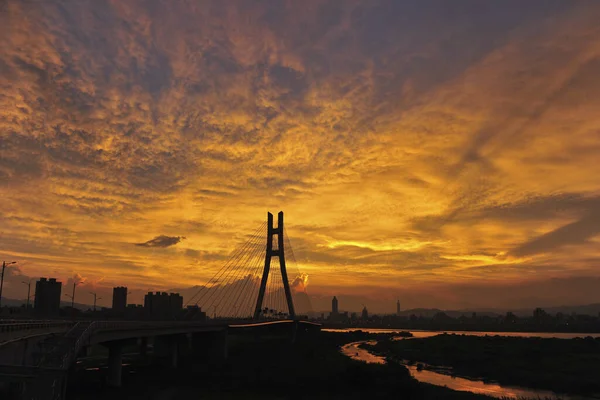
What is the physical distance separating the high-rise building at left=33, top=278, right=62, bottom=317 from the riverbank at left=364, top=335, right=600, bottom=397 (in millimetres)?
91255

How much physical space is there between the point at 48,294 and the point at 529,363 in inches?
4853

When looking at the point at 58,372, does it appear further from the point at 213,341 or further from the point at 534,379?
the point at 213,341

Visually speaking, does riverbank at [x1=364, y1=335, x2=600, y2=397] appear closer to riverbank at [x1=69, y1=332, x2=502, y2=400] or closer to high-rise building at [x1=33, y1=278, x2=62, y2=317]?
riverbank at [x1=69, y1=332, x2=502, y2=400]

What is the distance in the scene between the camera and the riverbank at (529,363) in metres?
61.7

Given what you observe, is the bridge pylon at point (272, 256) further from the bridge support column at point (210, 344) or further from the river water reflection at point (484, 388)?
the river water reflection at point (484, 388)

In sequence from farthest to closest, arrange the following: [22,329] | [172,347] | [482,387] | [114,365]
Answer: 1. [172,347]
2. [482,387]
3. [114,365]
4. [22,329]

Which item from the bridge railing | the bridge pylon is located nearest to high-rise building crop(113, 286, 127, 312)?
the bridge pylon

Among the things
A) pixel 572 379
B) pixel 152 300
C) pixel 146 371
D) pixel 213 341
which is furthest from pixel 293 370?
pixel 152 300

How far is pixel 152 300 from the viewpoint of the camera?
192 m

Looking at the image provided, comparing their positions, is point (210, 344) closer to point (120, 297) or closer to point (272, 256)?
point (272, 256)

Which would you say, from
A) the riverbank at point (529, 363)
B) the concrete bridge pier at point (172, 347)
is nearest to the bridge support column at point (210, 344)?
the concrete bridge pier at point (172, 347)

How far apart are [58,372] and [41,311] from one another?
409ft

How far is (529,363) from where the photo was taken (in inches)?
3231

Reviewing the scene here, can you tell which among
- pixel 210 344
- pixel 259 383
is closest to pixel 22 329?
pixel 259 383
